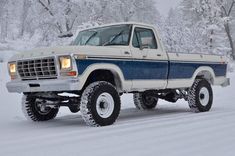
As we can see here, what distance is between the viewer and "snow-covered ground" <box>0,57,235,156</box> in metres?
5.52

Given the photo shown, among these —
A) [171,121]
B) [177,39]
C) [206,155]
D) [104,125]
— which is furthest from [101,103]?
[177,39]

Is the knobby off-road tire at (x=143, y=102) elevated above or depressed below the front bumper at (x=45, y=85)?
below

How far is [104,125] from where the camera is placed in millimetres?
8016

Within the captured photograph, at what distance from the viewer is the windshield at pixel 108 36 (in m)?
9.07

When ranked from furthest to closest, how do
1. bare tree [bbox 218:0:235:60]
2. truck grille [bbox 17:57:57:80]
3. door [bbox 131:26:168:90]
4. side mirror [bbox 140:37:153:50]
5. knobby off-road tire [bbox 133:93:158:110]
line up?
bare tree [bbox 218:0:235:60] → knobby off-road tire [bbox 133:93:158:110] → side mirror [bbox 140:37:153:50] → door [bbox 131:26:168:90] → truck grille [bbox 17:57:57:80]

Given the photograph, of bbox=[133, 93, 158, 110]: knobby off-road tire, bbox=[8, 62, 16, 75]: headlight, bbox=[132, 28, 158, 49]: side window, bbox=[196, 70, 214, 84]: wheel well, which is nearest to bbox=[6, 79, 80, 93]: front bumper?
bbox=[8, 62, 16, 75]: headlight

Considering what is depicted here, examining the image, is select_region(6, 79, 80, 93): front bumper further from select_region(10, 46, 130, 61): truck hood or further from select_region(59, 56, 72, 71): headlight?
select_region(10, 46, 130, 61): truck hood

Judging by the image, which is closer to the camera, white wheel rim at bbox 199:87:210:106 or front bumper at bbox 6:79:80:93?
front bumper at bbox 6:79:80:93

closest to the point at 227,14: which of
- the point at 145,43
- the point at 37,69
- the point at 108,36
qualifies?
the point at 145,43

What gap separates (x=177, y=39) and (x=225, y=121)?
2754cm

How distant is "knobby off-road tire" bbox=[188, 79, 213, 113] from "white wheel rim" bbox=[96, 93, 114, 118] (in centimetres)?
297

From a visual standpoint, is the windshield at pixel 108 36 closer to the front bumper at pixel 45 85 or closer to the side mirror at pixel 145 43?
the side mirror at pixel 145 43

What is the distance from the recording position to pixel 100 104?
810 centimetres

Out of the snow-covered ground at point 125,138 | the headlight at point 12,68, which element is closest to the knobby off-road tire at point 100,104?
the snow-covered ground at point 125,138
